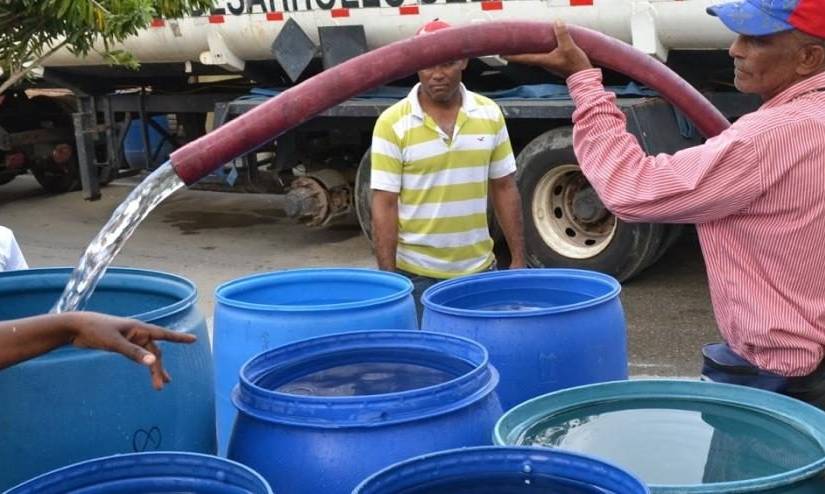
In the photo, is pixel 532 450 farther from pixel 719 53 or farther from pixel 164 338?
pixel 719 53

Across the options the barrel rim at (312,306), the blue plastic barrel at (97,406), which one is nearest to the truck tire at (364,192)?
the barrel rim at (312,306)

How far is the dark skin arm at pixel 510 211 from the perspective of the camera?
462 cm

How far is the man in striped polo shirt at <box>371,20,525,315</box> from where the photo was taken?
14.4ft

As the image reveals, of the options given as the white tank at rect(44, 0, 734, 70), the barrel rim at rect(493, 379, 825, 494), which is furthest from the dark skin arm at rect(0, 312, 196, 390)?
the white tank at rect(44, 0, 734, 70)

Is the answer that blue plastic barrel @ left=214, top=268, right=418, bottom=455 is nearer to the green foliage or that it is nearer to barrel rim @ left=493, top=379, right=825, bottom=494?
barrel rim @ left=493, top=379, right=825, bottom=494

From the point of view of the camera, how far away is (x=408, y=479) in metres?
1.98

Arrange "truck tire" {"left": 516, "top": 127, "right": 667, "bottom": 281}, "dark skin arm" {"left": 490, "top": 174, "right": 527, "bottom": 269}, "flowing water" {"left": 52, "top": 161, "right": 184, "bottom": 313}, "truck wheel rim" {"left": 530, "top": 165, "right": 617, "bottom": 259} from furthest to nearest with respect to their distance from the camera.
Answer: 1. "truck wheel rim" {"left": 530, "top": 165, "right": 617, "bottom": 259}
2. "truck tire" {"left": 516, "top": 127, "right": 667, "bottom": 281}
3. "dark skin arm" {"left": 490, "top": 174, "right": 527, "bottom": 269}
4. "flowing water" {"left": 52, "top": 161, "right": 184, "bottom": 313}

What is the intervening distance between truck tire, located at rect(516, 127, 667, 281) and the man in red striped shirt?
5.04 metres

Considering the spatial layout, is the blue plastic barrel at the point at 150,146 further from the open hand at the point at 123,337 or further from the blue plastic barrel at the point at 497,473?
the blue plastic barrel at the point at 497,473

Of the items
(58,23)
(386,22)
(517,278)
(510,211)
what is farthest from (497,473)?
(386,22)

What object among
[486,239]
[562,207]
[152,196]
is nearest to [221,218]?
[562,207]

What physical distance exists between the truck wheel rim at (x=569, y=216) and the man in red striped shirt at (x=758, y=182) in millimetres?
5258

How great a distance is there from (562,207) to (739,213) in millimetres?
5602

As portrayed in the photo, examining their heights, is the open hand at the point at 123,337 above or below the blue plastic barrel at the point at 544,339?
above
